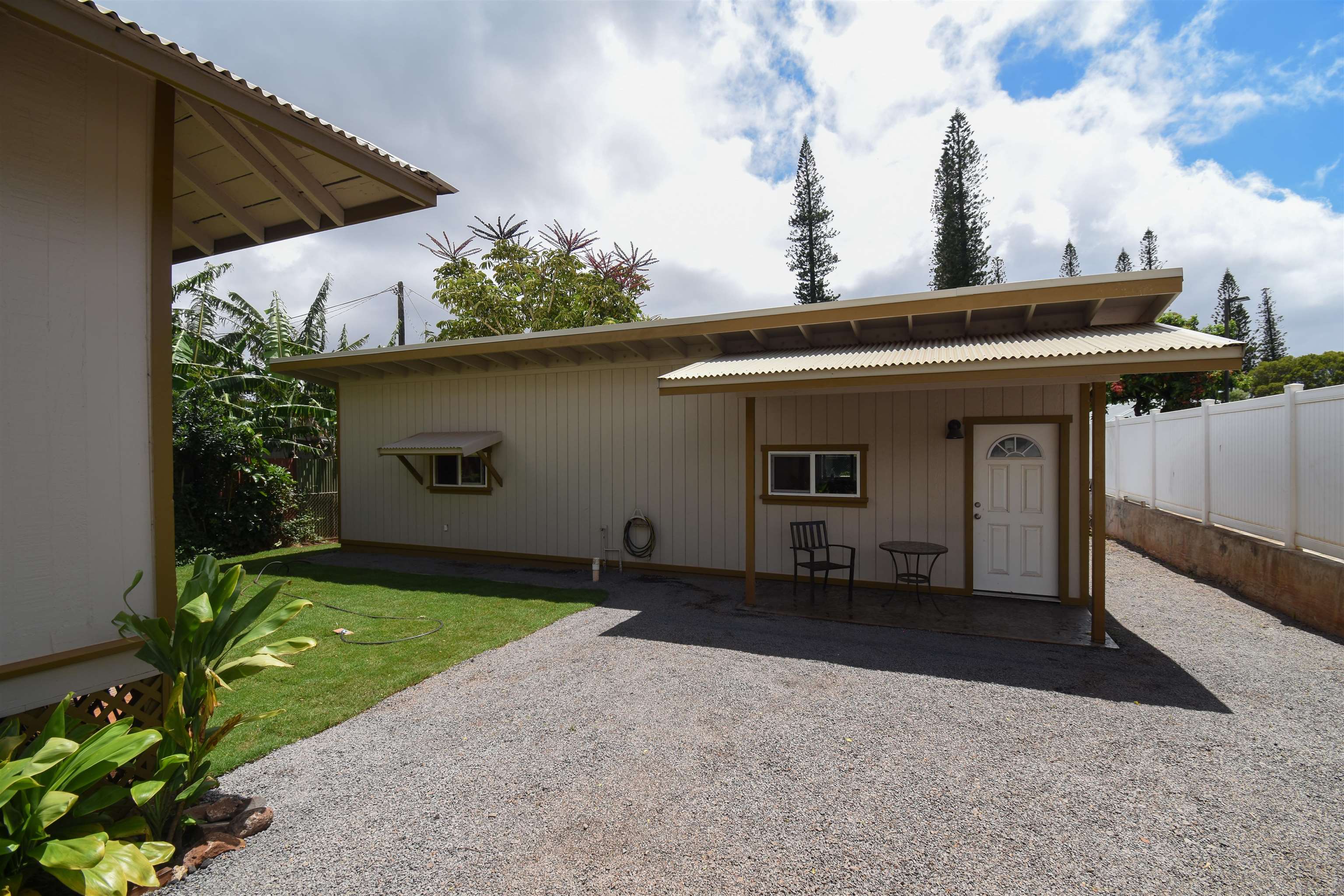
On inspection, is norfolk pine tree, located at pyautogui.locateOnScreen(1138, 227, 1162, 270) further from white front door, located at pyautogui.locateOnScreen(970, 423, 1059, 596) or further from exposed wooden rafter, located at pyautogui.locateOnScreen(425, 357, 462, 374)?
exposed wooden rafter, located at pyautogui.locateOnScreen(425, 357, 462, 374)

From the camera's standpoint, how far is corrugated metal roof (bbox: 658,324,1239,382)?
190 inches

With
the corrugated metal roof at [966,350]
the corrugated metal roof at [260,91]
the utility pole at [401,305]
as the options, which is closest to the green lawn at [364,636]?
the corrugated metal roof at [966,350]

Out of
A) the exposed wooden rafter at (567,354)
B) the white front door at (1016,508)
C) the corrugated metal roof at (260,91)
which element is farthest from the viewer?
the exposed wooden rafter at (567,354)

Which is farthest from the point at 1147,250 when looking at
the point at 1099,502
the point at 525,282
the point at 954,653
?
the point at 954,653

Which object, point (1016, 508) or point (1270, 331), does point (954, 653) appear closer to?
point (1016, 508)

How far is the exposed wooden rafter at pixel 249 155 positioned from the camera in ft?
9.62

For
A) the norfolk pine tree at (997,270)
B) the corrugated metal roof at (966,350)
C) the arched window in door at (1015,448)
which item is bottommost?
the arched window in door at (1015,448)

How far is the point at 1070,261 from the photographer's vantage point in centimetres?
3178

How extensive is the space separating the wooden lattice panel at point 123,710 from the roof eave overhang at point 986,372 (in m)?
4.72

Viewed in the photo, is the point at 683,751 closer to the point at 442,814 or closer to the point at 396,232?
the point at 442,814

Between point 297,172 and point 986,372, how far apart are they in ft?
17.4

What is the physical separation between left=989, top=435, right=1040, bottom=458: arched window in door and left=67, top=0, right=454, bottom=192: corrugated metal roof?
6234mm

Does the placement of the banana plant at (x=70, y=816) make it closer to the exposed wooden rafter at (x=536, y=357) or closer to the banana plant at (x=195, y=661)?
the banana plant at (x=195, y=661)

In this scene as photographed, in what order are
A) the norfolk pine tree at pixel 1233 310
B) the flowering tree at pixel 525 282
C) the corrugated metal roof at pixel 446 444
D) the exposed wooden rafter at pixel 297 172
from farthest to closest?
the norfolk pine tree at pixel 1233 310
the flowering tree at pixel 525 282
the corrugated metal roof at pixel 446 444
the exposed wooden rafter at pixel 297 172
